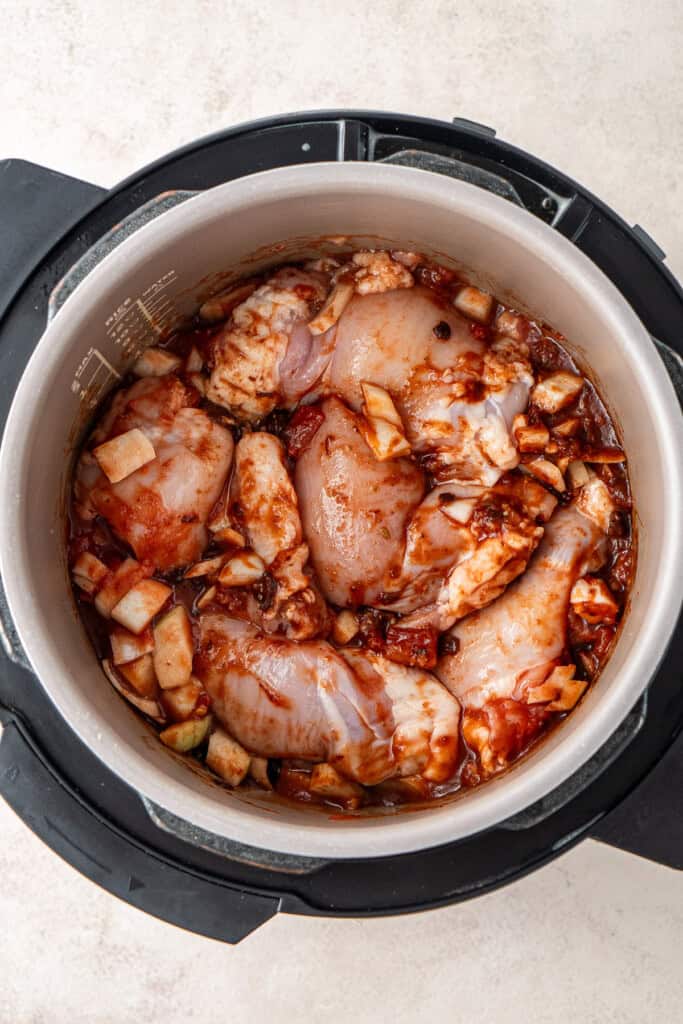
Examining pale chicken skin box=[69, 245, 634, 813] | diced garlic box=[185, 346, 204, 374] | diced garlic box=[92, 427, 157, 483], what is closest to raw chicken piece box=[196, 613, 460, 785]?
pale chicken skin box=[69, 245, 634, 813]

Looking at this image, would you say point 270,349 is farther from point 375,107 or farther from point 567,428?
point 375,107

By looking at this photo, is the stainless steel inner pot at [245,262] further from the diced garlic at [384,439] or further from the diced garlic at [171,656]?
the diced garlic at [384,439]

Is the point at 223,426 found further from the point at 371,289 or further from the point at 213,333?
the point at 371,289

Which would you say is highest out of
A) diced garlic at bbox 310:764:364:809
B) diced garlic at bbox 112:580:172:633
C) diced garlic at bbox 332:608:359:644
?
diced garlic at bbox 332:608:359:644

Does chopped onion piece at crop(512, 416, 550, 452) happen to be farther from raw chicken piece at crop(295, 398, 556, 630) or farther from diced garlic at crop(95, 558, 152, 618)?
diced garlic at crop(95, 558, 152, 618)

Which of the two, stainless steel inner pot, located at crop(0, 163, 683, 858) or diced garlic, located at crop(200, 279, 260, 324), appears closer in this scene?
stainless steel inner pot, located at crop(0, 163, 683, 858)

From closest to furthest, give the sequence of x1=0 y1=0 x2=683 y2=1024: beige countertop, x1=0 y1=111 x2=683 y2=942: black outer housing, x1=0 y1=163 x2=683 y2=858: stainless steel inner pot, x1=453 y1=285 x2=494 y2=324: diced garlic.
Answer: x1=0 y1=163 x2=683 y2=858: stainless steel inner pot
x1=0 y1=111 x2=683 y2=942: black outer housing
x1=453 y1=285 x2=494 y2=324: diced garlic
x1=0 y1=0 x2=683 y2=1024: beige countertop

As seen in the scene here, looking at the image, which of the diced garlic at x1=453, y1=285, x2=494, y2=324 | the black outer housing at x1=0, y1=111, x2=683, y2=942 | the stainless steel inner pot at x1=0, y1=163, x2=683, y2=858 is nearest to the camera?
the stainless steel inner pot at x1=0, y1=163, x2=683, y2=858

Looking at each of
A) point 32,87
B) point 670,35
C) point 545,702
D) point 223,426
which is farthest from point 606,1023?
point 32,87
